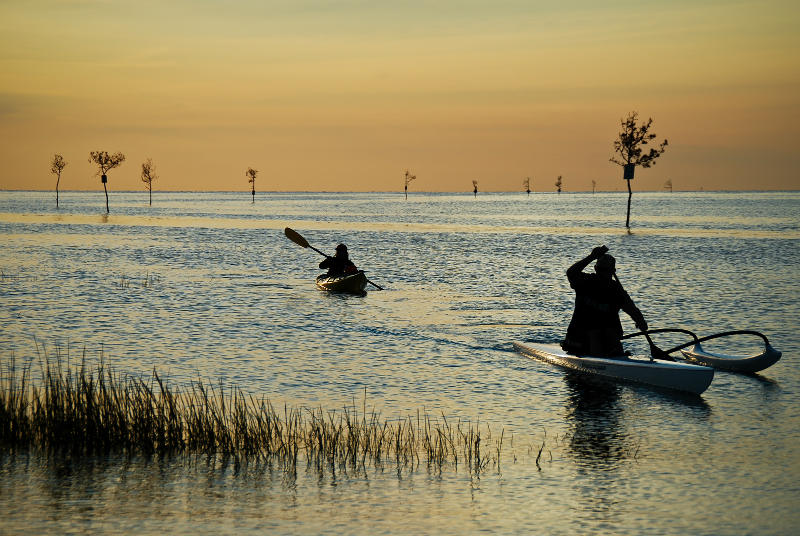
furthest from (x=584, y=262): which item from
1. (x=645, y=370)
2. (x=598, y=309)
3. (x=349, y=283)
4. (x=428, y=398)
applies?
(x=349, y=283)

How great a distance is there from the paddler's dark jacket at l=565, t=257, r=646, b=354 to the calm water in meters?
1.20

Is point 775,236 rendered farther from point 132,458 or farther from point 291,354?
point 132,458

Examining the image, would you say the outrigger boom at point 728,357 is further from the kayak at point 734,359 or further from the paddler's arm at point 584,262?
the paddler's arm at point 584,262

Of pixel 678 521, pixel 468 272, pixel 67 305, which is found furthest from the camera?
pixel 468 272

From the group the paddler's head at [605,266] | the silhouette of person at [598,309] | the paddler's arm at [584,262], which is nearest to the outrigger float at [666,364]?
the silhouette of person at [598,309]

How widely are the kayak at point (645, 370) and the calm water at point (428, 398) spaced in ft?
1.03

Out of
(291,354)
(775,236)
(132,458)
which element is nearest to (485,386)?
(291,354)

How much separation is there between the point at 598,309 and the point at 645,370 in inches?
51.9

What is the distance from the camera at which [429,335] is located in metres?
20.8

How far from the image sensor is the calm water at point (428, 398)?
8.73 meters

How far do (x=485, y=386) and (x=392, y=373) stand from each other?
2.03 metres

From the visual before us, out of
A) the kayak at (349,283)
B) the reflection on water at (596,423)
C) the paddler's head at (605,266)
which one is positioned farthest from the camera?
the kayak at (349,283)

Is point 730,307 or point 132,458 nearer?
point 132,458

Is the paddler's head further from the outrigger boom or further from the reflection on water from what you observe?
the reflection on water
